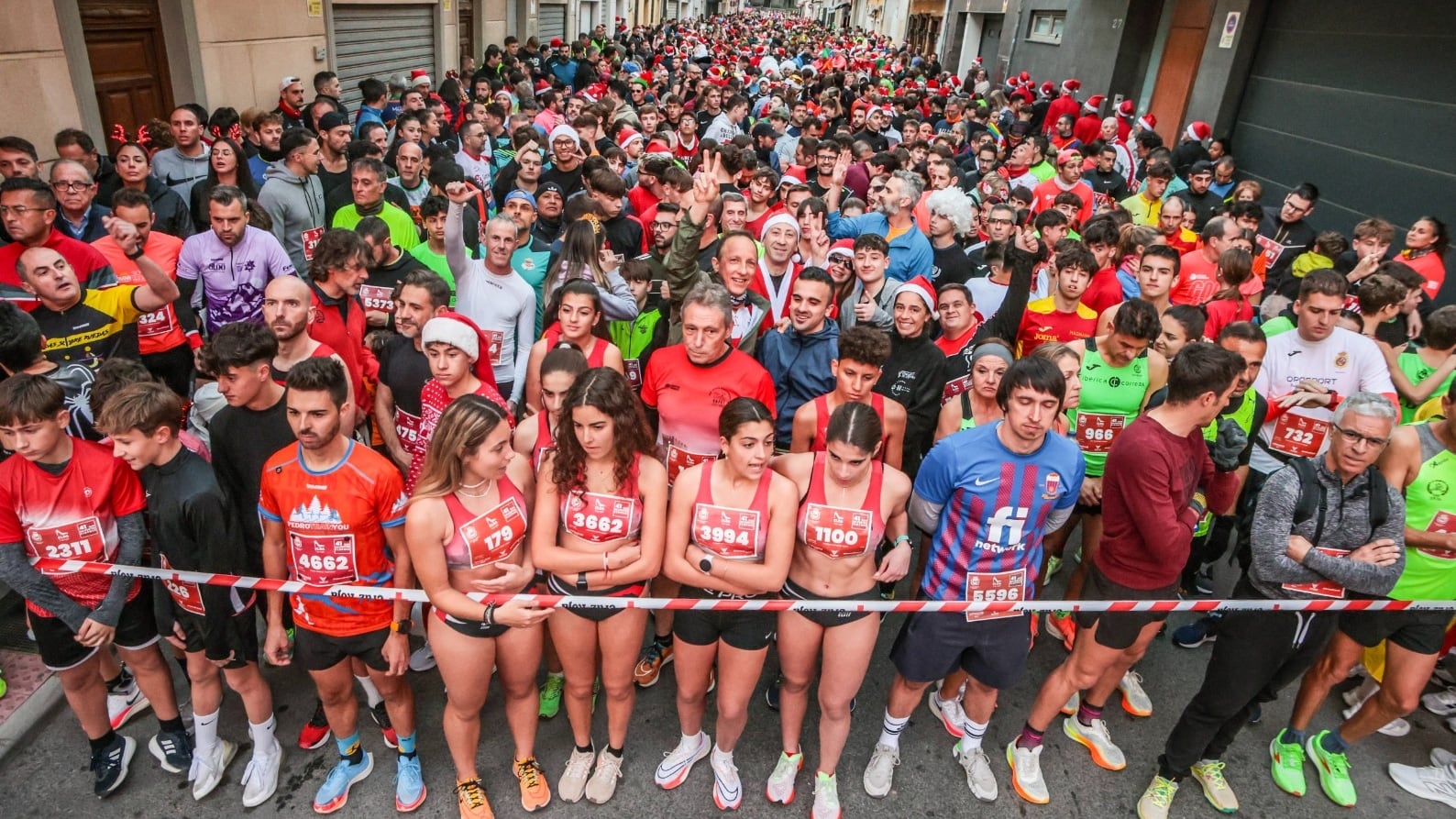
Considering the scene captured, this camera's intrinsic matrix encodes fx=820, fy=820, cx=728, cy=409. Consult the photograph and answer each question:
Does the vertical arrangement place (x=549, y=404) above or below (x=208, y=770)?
above

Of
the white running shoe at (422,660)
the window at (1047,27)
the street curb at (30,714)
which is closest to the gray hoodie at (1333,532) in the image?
the white running shoe at (422,660)

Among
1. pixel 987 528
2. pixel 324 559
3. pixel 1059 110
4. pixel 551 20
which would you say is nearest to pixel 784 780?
pixel 987 528

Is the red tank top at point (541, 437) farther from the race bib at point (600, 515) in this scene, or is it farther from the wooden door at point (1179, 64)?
the wooden door at point (1179, 64)

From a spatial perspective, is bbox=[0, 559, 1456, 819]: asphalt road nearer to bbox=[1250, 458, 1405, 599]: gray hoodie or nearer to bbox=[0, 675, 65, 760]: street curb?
bbox=[0, 675, 65, 760]: street curb

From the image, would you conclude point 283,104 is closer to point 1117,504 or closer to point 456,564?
point 456,564

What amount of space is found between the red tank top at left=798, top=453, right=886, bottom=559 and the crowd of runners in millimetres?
15

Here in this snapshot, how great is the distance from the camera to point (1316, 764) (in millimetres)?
3934

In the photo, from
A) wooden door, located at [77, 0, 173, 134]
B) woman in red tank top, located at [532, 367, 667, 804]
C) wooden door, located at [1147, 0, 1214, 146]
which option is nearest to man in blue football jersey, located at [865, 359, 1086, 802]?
woman in red tank top, located at [532, 367, 667, 804]

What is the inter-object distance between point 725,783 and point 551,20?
25.5 m

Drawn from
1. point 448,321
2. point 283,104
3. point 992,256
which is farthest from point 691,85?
point 448,321

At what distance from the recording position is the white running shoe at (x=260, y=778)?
11.2ft

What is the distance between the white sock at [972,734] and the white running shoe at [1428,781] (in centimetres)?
204

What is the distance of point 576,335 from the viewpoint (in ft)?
13.4

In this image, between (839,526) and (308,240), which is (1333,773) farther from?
(308,240)
